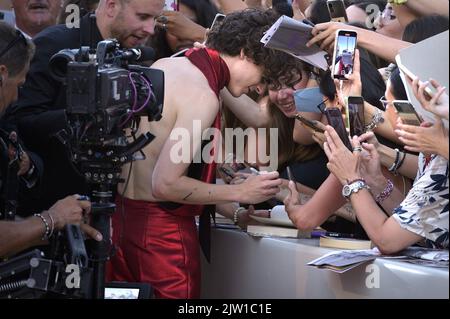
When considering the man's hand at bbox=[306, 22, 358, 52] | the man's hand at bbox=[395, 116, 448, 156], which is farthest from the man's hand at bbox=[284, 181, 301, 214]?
the man's hand at bbox=[395, 116, 448, 156]

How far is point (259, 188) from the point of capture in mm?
3455

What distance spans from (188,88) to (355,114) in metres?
0.64

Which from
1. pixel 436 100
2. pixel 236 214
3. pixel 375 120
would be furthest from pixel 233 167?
pixel 436 100

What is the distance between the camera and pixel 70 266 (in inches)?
115

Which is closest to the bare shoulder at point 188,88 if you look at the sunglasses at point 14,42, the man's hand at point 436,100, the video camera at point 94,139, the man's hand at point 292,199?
the video camera at point 94,139

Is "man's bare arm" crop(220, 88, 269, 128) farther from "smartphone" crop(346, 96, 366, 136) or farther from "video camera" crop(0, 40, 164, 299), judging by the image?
"video camera" crop(0, 40, 164, 299)

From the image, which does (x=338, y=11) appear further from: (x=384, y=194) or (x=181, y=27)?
(x=181, y=27)

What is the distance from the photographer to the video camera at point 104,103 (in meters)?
2.86

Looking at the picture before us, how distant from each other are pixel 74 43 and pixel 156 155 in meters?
0.76

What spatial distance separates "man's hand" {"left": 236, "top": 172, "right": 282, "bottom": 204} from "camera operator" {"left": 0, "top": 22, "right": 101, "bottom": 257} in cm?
62

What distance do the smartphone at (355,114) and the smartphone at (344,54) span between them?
0.15m

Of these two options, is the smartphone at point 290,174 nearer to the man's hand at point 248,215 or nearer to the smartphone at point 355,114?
the man's hand at point 248,215
